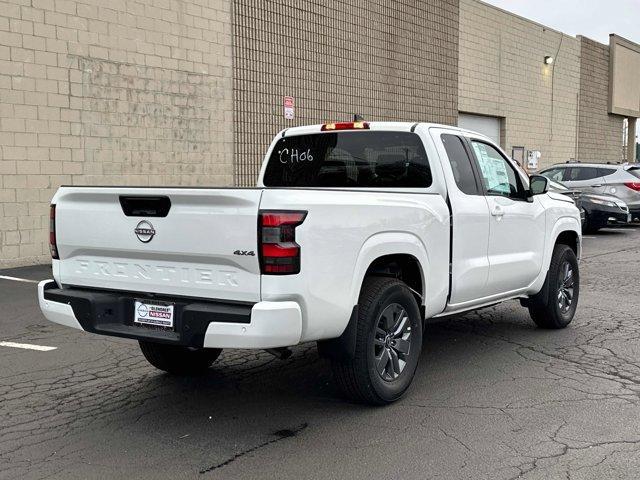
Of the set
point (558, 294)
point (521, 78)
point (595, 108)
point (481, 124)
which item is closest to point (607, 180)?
point (481, 124)

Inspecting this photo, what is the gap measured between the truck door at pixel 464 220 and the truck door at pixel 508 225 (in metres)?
0.14

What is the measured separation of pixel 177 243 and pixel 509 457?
2.28 metres

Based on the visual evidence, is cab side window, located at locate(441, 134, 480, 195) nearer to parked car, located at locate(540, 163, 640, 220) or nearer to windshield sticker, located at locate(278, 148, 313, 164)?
windshield sticker, located at locate(278, 148, 313, 164)

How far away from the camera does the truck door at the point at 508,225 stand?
246 inches

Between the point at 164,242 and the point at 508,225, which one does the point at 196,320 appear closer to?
the point at 164,242

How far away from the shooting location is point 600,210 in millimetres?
17891

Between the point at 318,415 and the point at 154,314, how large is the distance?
1.29 meters

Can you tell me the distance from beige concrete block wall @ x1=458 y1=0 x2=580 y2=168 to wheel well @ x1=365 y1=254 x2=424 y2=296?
1874 cm

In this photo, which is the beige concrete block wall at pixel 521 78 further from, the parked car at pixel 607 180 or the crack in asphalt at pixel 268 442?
the crack in asphalt at pixel 268 442

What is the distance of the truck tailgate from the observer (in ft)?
13.6

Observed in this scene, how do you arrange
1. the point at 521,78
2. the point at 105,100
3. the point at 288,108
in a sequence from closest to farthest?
the point at 105,100 < the point at 288,108 < the point at 521,78

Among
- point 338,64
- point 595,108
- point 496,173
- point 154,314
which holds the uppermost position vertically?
point 595,108

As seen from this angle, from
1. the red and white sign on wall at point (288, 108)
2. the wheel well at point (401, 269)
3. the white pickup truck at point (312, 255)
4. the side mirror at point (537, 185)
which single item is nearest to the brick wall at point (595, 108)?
the red and white sign on wall at point (288, 108)

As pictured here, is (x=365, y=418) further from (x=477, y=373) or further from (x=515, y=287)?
(x=515, y=287)
